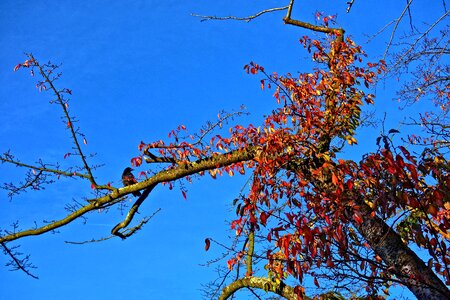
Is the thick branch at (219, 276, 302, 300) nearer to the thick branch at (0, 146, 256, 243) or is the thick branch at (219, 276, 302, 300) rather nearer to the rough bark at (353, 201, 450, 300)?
the rough bark at (353, 201, 450, 300)

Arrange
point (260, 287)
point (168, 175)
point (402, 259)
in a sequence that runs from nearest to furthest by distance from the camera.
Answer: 1. point (402, 259)
2. point (260, 287)
3. point (168, 175)

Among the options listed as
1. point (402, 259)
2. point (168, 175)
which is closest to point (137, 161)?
point (168, 175)

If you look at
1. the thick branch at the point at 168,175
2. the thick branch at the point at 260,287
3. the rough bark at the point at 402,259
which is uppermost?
the thick branch at the point at 168,175

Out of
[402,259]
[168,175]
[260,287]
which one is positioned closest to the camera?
[402,259]

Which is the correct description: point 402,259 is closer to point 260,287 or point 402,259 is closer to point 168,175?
point 260,287

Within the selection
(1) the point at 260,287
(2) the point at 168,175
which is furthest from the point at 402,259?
(2) the point at 168,175

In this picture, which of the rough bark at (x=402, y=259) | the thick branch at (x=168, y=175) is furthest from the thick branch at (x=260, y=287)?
the thick branch at (x=168, y=175)

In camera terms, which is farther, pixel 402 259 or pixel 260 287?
pixel 260 287

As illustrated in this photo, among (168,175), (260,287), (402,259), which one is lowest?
(402,259)

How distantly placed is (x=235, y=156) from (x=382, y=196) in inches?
137

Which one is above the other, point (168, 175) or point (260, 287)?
point (168, 175)

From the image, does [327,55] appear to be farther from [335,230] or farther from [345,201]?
[335,230]

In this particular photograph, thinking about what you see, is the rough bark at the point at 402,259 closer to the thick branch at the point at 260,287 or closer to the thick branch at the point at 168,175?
the thick branch at the point at 260,287

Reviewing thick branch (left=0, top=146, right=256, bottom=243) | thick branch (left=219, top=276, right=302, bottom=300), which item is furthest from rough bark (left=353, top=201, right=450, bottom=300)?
thick branch (left=0, top=146, right=256, bottom=243)
